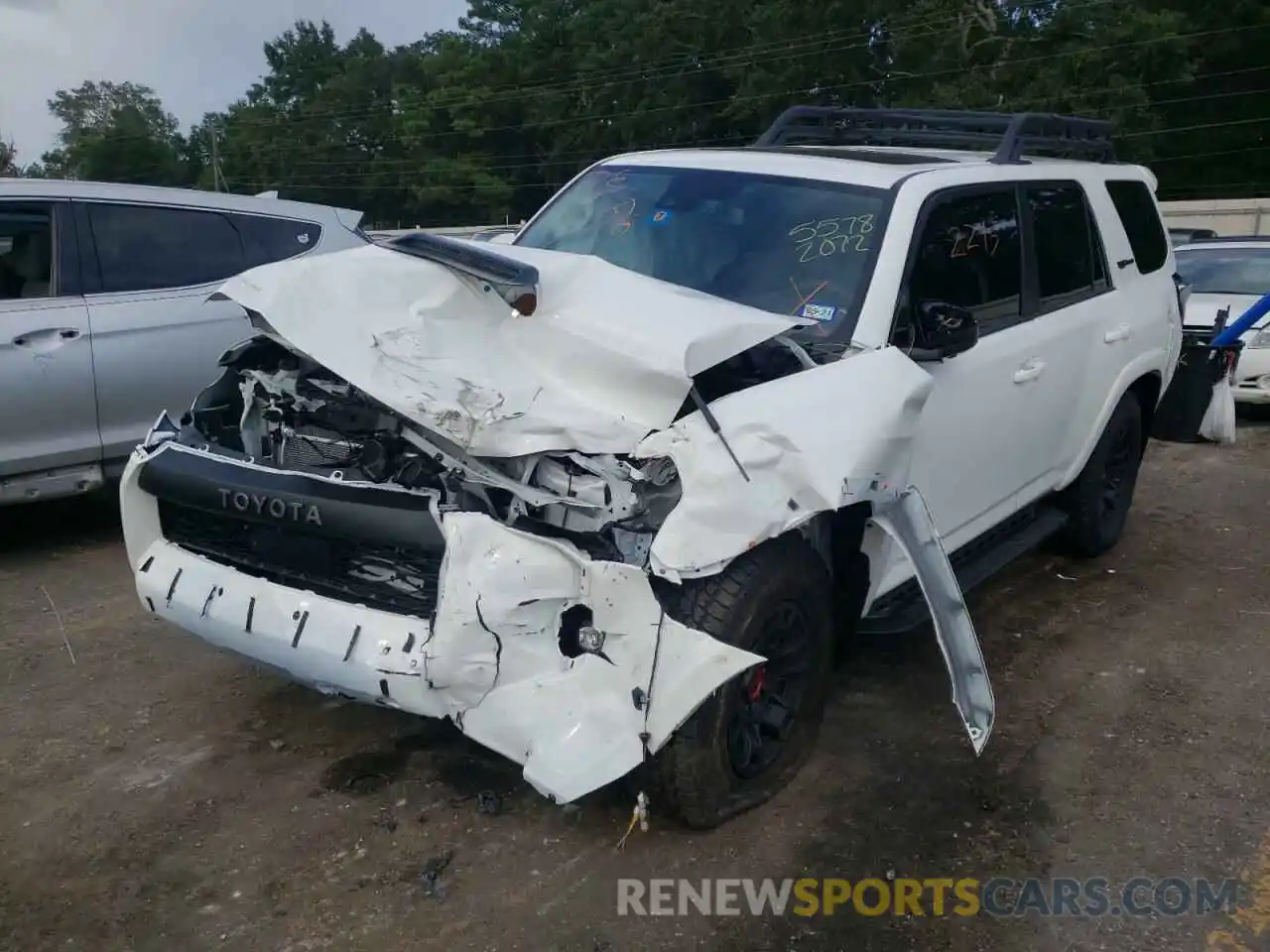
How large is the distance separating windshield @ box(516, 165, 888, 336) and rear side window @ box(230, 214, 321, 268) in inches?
96.9

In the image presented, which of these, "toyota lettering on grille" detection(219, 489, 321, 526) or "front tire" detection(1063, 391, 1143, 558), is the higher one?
"toyota lettering on grille" detection(219, 489, 321, 526)

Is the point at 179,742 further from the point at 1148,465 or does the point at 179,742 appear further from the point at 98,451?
the point at 1148,465

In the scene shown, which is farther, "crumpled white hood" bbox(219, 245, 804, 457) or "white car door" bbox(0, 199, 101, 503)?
"white car door" bbox(0, 199, 101, 503)

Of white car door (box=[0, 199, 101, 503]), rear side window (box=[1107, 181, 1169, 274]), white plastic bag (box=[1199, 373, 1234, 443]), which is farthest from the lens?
white plastic bag (box=[1199, 373, 1234, 443])

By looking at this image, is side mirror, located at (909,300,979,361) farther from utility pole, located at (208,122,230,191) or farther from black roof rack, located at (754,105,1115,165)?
utility pole, located at (208,122,230,191)

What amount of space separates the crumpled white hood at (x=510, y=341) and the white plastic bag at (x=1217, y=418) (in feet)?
13.0

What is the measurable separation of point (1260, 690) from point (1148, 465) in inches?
166

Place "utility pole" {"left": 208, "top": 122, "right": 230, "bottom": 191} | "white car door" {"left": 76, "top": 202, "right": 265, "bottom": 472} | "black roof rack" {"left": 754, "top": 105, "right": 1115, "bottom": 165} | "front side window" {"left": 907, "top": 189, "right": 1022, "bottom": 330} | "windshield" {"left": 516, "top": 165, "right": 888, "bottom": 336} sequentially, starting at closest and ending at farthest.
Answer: "windshield" {"left": 516, "top": 165, "right": 888, "bottom": 336}
"front side window" {"left": 907, "top": 189, "right": 1022, "bottom": 330}
"black roof rack" {"left": 754, "top": 105, "right": 1115, "bottom": 165}
"white car door" {"left": 76, "top": 202, "right": 265, "bottom": 472}
"utility pole" {"left": 208, "top": 122, "right": 230, "bottom": 191}

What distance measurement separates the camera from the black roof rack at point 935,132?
5328 millimetres

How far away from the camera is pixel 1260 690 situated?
4531 mm

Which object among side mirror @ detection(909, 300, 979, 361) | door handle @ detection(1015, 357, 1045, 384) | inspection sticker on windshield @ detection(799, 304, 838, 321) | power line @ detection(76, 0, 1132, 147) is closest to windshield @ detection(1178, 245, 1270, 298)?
door handle @ detection(1015, 357, 1045, 384)

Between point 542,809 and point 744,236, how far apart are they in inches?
84.3

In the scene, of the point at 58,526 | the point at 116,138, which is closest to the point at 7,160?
the point at 58,526

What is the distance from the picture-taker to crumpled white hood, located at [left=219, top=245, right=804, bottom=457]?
3.04 meters
